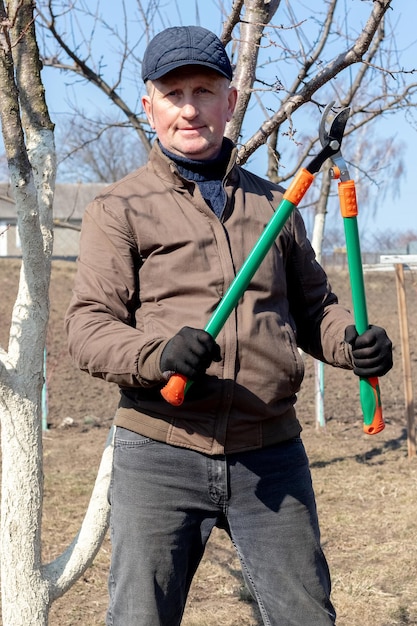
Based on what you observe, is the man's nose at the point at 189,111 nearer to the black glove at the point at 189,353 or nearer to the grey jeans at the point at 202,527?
the black glove at the point at 189,353

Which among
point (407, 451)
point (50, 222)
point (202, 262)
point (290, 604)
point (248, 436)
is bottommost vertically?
point (407, 451)

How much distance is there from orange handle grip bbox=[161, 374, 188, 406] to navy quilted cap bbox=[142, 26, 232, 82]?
81 cm

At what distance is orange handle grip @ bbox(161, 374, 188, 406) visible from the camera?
6.38 feet

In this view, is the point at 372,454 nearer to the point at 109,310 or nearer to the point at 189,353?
the point at 109,310

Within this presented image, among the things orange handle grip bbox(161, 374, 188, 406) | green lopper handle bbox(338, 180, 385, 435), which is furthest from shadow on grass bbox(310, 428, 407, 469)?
orange handle grip bbox(161, 374, 188, 406)

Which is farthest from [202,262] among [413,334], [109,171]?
[109,171]

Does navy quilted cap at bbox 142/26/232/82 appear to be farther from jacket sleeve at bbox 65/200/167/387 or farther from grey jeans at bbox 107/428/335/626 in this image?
grey jeans at bbox 107/428/335/626

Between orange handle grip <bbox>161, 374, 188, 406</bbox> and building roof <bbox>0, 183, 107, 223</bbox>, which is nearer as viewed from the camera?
orange handle grip <bbox>161, 374, 188, 406</bbox>

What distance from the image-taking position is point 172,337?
201cm

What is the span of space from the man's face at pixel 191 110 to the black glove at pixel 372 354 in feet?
2.06

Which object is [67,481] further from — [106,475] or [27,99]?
[27,99]

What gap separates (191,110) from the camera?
87.0 inches

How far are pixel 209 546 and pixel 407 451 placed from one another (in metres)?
3.27

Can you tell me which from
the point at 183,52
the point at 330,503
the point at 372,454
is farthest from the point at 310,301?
the point at 372,454
